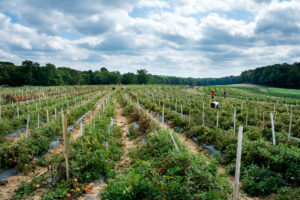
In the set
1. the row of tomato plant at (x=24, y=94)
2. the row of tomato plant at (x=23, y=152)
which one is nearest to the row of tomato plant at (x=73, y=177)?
the row of tomato plant at (x=23, y=152)

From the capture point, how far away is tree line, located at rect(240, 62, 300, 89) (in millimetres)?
62531

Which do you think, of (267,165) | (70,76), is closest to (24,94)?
(267,165)

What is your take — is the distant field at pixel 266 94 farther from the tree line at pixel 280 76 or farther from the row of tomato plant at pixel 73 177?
the row of tomato plant at pixel 73 177

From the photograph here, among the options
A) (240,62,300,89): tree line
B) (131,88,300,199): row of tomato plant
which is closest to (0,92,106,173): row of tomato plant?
(131,88,300,199): row of tomato plant

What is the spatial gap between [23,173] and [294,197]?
716 cm

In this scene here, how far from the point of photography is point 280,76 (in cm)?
6762

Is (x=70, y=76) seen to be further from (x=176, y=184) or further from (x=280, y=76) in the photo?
(x=176, y=184)

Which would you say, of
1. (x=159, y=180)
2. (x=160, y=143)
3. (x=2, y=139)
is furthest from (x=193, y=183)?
(x=2, y=139)

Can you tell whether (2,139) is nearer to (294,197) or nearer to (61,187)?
(61,187)

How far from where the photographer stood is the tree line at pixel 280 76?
6253cm

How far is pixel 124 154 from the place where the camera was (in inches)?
308

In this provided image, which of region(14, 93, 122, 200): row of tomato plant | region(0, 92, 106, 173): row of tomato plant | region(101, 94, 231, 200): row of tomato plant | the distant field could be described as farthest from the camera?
the distant field

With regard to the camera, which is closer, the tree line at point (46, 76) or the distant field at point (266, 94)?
the distant field at point (266, 94)

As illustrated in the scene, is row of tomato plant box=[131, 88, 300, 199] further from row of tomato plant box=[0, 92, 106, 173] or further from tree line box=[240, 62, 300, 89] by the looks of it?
tree line box=[240, 62, 300, 89]
